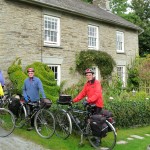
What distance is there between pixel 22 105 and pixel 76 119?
1940 millimetres

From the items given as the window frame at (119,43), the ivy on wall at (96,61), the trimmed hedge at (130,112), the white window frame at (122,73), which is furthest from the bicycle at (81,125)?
the window frame at (119,43)

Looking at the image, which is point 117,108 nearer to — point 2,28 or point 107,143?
point 107,143

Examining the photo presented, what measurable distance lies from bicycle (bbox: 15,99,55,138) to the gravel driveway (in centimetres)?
59

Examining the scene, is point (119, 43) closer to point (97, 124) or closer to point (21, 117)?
point (21, 117)

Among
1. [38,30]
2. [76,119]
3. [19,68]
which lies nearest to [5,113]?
[76,119]

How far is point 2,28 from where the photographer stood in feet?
42.7

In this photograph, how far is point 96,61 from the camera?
18.5 m

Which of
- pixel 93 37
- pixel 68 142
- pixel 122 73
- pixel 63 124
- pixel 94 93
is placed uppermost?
pixel 93 37

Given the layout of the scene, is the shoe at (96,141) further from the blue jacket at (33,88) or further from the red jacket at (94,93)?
the blue jacket at (33,88)

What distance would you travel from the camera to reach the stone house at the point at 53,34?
1338 cm

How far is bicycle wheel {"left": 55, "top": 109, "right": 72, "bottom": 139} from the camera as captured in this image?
7823mm

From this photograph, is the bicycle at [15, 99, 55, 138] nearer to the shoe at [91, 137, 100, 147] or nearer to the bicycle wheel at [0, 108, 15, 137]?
the bicycle wheel at [0, 108, 15, 137]

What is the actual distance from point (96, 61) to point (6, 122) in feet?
37.0

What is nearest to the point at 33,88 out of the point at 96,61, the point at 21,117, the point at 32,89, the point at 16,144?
the point at 32,89
